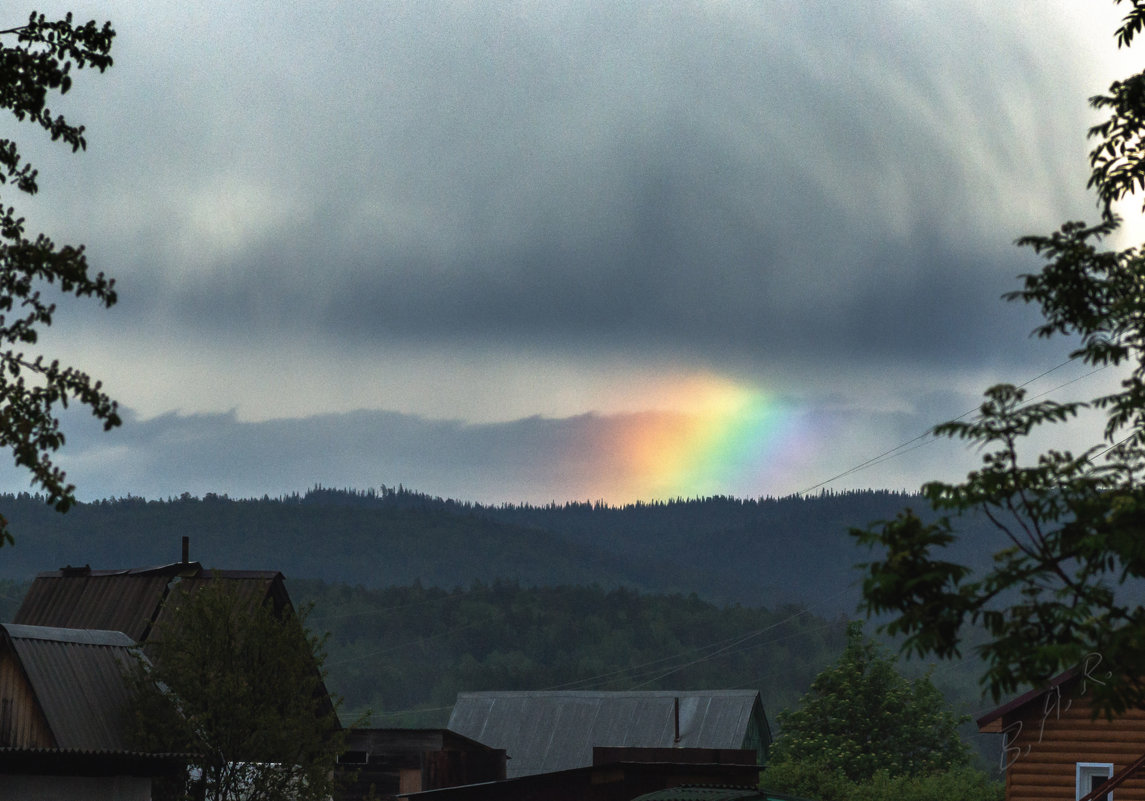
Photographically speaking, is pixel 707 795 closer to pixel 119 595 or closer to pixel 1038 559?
pixel 1038 559

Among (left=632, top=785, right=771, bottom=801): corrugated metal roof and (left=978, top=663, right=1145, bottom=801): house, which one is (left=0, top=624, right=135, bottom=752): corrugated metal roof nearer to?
(left=632, top=785, right=771, bottom=801): corrugated metal roof

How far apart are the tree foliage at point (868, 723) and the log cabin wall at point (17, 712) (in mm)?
36973

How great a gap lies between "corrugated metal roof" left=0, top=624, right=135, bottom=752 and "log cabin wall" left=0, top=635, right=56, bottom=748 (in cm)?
16

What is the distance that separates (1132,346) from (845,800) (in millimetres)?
39104

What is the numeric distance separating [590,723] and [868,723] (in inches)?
529

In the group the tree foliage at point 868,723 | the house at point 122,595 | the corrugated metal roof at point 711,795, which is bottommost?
the tree foliage at point 868,723

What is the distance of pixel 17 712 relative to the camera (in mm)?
34312

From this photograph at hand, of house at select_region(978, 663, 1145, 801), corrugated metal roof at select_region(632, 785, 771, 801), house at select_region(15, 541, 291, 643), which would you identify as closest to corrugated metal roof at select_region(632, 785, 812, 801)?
corrugated metal roof at select_region(632, 785, 771, 801)

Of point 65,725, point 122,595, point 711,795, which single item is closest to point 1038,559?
point 711,795

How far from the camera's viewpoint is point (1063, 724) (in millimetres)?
34406

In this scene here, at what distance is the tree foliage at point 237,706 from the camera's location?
113ft

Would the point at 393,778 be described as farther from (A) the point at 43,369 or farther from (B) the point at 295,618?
(A) the point at 43,369

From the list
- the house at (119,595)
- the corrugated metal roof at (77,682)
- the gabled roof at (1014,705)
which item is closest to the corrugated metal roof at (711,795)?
the gabled roof at (1014,705)

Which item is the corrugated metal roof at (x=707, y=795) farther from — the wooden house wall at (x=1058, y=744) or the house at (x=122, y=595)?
the house at (x=122, y=595)
